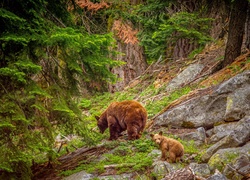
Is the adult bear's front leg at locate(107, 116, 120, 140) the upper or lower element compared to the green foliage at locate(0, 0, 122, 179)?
lower

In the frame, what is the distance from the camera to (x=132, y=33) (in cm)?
942

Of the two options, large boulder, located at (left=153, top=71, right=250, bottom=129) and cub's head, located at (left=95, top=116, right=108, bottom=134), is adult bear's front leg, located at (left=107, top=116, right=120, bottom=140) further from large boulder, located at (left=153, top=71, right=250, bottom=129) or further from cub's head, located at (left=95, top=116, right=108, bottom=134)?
large boulder, located at (left=153, top=71, right=250, bottom=129)

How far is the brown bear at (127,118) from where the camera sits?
8.28 meters

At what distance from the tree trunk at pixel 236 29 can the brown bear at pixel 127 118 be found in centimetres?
357

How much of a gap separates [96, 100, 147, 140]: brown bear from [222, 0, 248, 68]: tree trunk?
3.57 meters

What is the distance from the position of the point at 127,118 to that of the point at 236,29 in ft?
14.1

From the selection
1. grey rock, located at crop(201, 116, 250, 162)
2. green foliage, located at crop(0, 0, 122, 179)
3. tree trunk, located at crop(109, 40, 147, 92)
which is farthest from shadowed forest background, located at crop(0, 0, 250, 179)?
tree trunk, located at crop(109, 40, 147, 92)

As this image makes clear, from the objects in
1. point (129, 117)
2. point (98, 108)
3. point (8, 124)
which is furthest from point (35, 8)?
point (98, 108)

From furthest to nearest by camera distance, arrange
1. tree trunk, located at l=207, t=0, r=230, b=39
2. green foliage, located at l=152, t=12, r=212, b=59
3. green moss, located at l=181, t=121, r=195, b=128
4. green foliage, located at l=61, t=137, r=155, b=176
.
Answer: green foliage, located at l=152, t=12, r=212, b=59
tree trunk, located at l=207, t=0, r=230, b=39
green moss, located at l=181, t=121, r=195, b=128
green foliage, located at l=61, t=137, r=155, b=176

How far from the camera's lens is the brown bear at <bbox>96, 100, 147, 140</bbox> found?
828 cm

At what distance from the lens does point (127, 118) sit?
8375mm

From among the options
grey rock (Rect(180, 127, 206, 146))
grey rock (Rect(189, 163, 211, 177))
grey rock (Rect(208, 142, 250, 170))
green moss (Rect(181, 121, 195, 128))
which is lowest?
green moss (Rect(181, 121, 195, 128))

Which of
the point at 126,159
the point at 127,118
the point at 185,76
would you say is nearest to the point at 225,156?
the point at 126,159

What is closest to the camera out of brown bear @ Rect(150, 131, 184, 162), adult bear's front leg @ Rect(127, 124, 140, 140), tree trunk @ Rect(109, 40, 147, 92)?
brown bear @ Rect(150, 131, 184, 162)
